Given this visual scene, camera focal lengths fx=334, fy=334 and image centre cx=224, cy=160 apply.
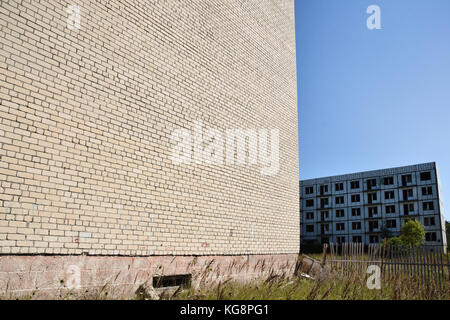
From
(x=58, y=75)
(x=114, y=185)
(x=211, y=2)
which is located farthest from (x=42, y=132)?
(x=211, y=2)

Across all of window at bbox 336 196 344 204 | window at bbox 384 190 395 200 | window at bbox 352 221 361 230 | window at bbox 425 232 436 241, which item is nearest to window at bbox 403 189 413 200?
window at bbox 384 190 395 200

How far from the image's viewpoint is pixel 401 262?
8.85 m

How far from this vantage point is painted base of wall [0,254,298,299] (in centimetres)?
411

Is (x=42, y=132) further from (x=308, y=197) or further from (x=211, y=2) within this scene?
(x=308, y=197)

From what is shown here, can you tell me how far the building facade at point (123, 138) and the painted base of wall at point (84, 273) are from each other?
0.02 metres

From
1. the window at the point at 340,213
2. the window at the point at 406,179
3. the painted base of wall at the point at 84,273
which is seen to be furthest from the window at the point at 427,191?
the painted base of wall at the point at 84,273

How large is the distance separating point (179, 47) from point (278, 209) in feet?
16.8

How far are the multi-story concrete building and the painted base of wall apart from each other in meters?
38.6

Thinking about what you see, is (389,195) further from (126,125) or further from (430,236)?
(126,125)

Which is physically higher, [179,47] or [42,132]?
[179,47]

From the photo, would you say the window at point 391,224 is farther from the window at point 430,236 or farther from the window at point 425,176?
the window at point 425,176

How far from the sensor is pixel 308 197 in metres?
48.7
